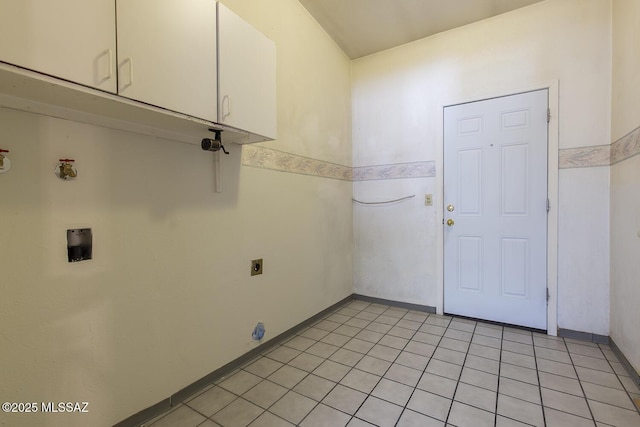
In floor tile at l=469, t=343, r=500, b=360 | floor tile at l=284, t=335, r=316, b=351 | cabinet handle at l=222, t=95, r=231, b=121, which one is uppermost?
cabinet handle at l=222, t=95, r=231, b=121

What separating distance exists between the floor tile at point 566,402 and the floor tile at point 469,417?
0.39 m

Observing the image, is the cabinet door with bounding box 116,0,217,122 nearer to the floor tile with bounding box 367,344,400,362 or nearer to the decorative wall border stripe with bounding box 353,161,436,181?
the floor tile with bounding box 367,344,400,362

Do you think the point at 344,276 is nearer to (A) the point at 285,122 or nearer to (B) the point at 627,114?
(A) the point at 285,122

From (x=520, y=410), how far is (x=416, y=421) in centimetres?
59

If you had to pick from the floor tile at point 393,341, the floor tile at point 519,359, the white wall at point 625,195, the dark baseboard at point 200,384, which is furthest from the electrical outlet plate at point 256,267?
the white wall at point 625,195

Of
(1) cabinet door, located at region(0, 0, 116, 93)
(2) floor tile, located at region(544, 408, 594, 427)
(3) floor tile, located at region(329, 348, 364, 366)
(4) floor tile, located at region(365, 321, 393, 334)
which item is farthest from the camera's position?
(4) floor tile, located at region(365, 321, 393, 334)

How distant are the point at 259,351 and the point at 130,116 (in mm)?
1771

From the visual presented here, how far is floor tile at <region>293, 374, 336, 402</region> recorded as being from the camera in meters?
1.67

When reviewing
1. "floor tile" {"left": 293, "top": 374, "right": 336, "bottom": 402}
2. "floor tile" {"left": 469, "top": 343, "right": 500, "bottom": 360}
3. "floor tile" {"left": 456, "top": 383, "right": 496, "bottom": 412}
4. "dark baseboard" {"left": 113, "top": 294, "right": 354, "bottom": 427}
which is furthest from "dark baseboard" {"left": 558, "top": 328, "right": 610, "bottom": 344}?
"dark baseboard" {"left": 113, "top": 294, "right": 354, "bottom": 427}

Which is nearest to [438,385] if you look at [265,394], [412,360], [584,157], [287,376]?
[412,360]

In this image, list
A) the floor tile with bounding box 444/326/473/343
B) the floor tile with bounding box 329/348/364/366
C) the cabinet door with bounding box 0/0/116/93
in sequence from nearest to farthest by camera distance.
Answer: the cabinet door with bounding box 0/0/116/93 → the floor tile with bounding box 329/348/364/366 → the floor tile with bounding box 444/326/473/343

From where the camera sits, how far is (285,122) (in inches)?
93.2

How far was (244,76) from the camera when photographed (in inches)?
62.7

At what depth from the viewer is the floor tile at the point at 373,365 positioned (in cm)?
191
